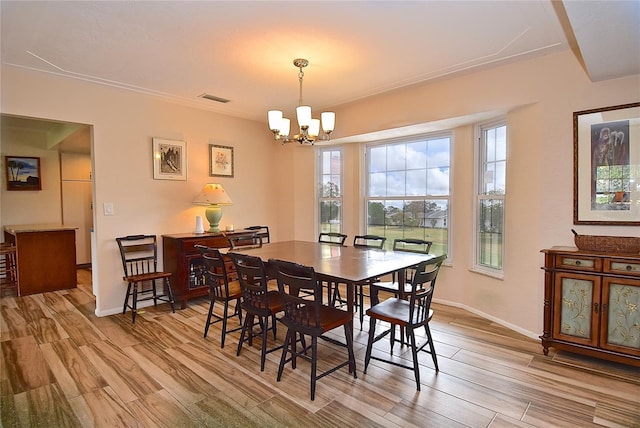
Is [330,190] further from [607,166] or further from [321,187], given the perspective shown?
[607,166]

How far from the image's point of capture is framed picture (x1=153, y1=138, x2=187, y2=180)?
425 centimetres

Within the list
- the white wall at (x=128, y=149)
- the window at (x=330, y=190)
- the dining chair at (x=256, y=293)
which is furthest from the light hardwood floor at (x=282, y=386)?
the window at (x=330, y=190)

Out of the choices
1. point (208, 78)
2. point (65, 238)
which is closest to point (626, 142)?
point (208, 78)

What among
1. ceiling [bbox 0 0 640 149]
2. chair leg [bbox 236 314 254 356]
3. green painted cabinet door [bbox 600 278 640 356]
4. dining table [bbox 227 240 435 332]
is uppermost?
Result: ceiling [bbox 0 0 640 149]

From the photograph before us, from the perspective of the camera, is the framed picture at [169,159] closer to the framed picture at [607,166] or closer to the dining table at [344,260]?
the dining table at [344,260]

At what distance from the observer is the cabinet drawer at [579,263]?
8.47 feet

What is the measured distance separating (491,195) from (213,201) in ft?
10.9

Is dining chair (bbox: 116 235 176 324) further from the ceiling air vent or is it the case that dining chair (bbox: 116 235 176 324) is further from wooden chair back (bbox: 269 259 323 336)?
wooden chair back (bbox: 269 259 323 336)

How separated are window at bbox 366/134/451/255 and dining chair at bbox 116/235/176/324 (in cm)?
285

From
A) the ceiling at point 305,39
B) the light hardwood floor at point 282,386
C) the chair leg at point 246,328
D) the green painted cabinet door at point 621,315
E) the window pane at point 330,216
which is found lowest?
the light hardwood floor at point 282,386

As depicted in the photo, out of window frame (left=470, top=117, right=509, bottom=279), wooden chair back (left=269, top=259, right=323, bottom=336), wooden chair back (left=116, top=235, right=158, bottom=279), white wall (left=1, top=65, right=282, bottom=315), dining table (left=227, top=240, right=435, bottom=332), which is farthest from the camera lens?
wooden chair back (left=116, top=235, right=158, bottom=279)

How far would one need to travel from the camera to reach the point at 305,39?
2.71 metres

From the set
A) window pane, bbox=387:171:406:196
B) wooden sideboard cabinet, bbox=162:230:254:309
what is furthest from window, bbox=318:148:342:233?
wooden sideboard cabinet, bbox=162:230:254:309

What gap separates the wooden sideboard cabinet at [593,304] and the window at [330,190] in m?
2.94
